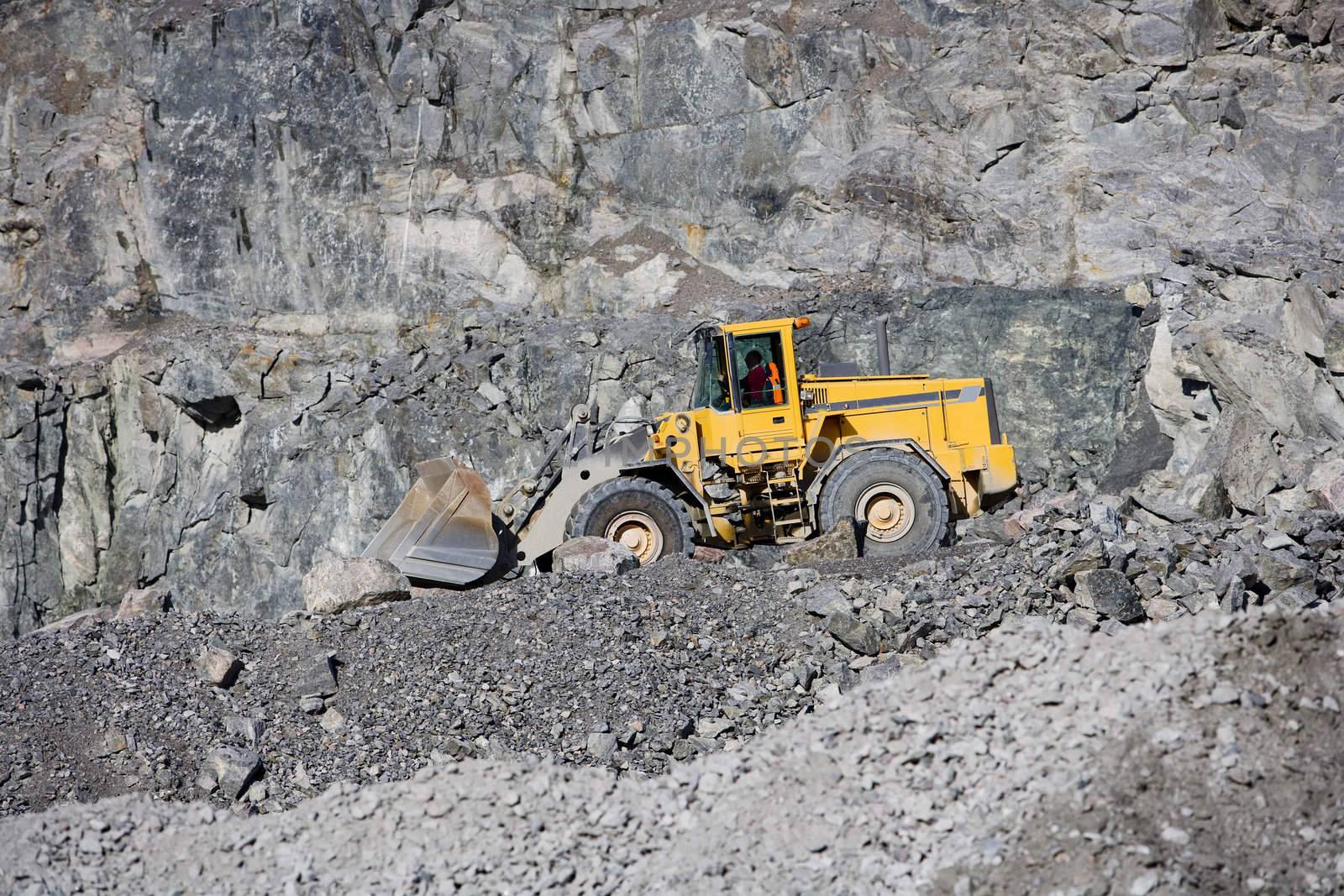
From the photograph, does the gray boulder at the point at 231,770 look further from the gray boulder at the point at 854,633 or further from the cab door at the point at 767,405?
the cab door at the point at 767,405

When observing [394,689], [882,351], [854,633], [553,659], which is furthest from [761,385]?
[394,689]

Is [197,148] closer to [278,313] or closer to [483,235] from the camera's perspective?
[278,313]

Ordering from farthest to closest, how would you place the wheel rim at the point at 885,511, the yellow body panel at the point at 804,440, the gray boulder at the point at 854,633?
the yellow body panel at the point at 804,440, the wheel rim at the point at 885,511, the gray boulder at the point at 854,633

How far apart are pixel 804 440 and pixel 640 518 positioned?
5.26ft

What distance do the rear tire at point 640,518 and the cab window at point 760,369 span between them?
1129 mm

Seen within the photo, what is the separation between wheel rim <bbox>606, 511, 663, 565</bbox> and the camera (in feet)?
37.0

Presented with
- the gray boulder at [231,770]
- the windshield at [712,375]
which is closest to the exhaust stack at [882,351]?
the windshield at [712,375]

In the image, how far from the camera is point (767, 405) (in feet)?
37.4

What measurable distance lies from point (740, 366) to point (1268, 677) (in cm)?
633


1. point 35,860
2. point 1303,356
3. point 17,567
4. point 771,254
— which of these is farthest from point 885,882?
point 17,567

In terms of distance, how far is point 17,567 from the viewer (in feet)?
64.4

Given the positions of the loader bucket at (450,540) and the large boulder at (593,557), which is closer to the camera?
the large boulder at (593,557)

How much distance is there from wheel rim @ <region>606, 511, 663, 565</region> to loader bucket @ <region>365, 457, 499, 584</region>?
1054mm

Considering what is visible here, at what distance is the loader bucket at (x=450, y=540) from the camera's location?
10938 mm
